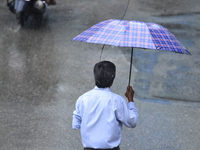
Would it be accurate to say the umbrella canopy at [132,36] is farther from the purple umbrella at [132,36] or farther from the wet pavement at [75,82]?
the wet pavement at [75,82]

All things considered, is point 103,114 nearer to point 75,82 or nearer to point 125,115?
point 125,115

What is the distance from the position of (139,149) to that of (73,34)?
11.8 ft

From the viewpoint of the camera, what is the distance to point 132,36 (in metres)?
3.51

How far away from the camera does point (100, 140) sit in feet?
9.41

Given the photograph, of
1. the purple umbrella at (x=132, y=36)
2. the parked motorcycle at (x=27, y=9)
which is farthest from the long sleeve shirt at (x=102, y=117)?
the parked motorcycle at (x=27, y=9)

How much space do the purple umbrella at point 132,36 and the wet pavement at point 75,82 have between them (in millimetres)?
1561

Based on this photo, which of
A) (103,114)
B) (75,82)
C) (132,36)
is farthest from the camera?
(75,82)

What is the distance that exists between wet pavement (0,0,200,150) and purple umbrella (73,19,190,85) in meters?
1.56

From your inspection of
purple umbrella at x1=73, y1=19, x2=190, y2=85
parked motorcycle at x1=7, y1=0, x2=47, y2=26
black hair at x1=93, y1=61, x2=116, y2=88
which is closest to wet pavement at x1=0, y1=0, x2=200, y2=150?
parked motorcycle at x1=7, y1=0, x2=47, y2=26

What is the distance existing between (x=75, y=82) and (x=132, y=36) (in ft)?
8.55

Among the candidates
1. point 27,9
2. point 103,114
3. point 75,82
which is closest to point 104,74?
point 103,114

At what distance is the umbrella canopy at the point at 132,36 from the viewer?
11.3 ft

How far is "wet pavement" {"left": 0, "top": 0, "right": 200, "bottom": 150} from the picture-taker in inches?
187

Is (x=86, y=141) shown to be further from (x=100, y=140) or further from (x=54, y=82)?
(x=54, y=82)
